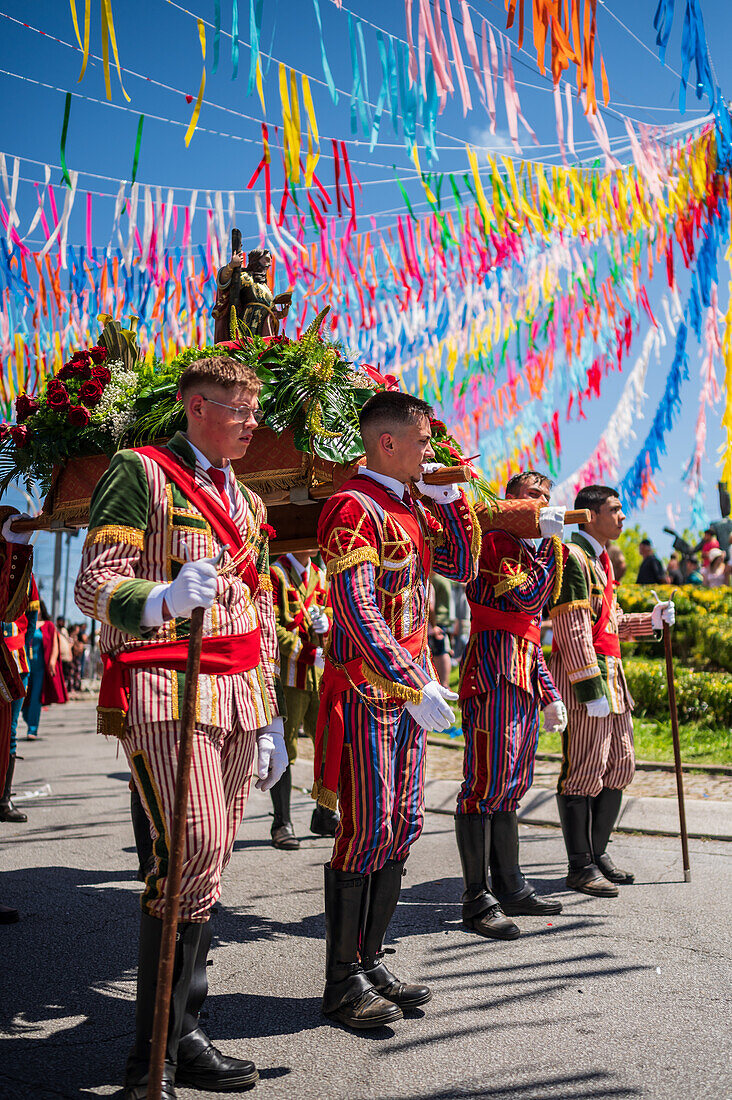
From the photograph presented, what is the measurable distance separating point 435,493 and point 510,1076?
2.01 metres

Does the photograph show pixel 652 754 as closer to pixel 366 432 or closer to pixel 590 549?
pixel 590 549

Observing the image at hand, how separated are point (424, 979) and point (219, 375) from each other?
228 cm

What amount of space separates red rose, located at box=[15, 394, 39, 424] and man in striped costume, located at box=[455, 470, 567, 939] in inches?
85.2

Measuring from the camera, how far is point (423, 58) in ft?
16.1

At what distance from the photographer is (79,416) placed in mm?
4035

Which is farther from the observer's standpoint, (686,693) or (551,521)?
(686,693)

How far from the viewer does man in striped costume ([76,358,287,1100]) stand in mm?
2553

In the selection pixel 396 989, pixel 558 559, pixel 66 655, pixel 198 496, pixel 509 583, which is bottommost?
pixel 396 989

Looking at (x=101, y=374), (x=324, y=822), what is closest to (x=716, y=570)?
(x=324, y=822)

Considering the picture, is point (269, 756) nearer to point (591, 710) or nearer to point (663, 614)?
point (591, 710)

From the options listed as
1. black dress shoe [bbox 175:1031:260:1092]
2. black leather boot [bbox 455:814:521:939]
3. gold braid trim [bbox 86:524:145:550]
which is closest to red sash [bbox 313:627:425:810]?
black dress shoe [bbox 175:1031:260:1092]

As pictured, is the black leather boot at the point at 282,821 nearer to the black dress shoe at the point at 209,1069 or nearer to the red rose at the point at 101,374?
the red rose at the point at 101,374

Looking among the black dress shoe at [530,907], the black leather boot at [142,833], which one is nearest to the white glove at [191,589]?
the black leather boot at [142,833]

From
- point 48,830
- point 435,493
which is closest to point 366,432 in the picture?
point 435,493
